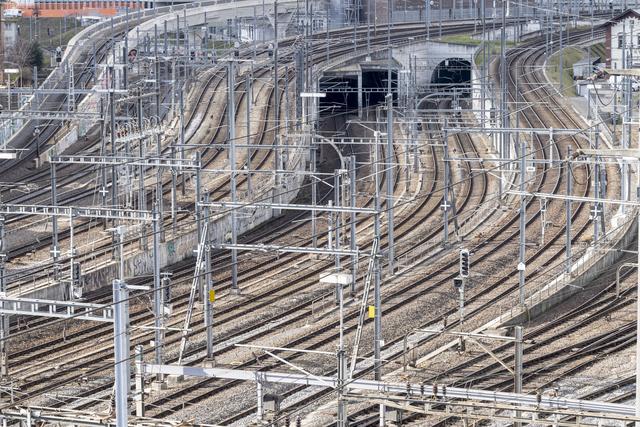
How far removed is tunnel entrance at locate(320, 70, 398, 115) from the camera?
48719 mm

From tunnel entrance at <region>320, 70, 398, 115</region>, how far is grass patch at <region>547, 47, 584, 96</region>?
17.5ft

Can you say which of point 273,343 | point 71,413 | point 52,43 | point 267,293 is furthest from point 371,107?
point 71,413

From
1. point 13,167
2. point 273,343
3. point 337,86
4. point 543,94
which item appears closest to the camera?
point 273,343

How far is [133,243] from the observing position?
2881 cm

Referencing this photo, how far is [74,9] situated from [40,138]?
3490 centimetres

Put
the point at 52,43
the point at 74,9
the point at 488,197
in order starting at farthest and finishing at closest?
the point at 74,9 < the point at 52,43 < the point at 488,197

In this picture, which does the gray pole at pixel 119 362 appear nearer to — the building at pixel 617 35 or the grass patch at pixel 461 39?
the building at pixel 617 35

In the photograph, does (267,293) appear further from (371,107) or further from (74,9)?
(74,9)

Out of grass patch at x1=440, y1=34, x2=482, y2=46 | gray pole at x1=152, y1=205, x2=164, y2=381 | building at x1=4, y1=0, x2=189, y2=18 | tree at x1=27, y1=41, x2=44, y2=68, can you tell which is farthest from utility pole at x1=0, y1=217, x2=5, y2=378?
building at x1=4, y1=0, x2=189, y2=18

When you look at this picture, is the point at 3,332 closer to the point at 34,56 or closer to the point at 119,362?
the point at 119,362

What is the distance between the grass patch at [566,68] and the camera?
4881 cm

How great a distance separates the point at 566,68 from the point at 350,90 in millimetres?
8621

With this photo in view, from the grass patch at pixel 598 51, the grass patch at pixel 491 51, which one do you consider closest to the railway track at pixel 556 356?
the grass patch at pixel 491 51

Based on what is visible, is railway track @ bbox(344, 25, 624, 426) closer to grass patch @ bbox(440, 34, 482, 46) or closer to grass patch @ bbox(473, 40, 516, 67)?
grass patch @ bbox(473, 40, 516, 67)
